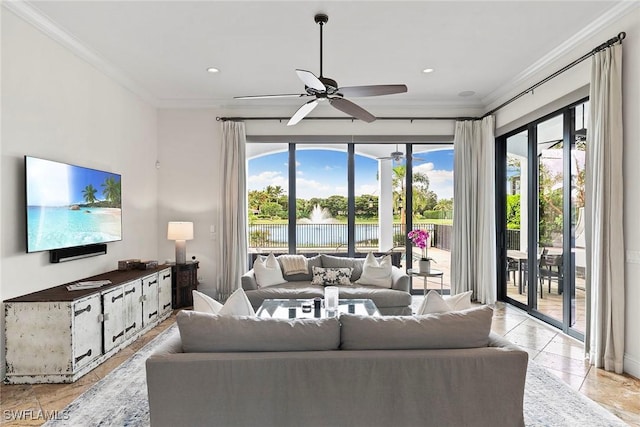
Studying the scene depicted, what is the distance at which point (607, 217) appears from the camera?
10.3 ft

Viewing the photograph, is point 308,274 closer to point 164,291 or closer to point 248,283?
point 248,283

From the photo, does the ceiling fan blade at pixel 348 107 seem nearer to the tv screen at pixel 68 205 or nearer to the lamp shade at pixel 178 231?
the tv screen at pixel 68 205

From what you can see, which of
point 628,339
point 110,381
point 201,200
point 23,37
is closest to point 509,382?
point 628,339

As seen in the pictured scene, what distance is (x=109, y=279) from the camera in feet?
12.4

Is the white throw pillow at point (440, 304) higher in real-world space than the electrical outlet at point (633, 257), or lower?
lower

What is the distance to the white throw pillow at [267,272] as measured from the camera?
181 inches

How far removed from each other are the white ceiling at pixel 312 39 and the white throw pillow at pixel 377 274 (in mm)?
2385

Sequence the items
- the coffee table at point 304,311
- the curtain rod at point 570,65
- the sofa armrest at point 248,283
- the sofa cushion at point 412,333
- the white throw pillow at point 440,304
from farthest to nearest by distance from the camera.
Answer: the sofa armrest at point 248,283 → the coffee table at point 304,311 → the curtain rod at point 570,65 → the white throw pillow at point 440,304 → the sofa cushion at point 412,333

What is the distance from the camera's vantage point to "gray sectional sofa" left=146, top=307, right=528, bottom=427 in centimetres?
174

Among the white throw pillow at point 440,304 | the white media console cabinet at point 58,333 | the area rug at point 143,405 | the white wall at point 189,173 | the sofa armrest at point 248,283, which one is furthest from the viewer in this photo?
the white wall at point 189,173

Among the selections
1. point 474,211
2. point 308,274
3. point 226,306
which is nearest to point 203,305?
point 226,306

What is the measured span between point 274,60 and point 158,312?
329cm

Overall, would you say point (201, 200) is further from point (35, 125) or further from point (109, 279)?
point (35, 125)

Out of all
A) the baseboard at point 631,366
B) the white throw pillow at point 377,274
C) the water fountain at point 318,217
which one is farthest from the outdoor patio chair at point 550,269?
the water fountain at point 318,217
